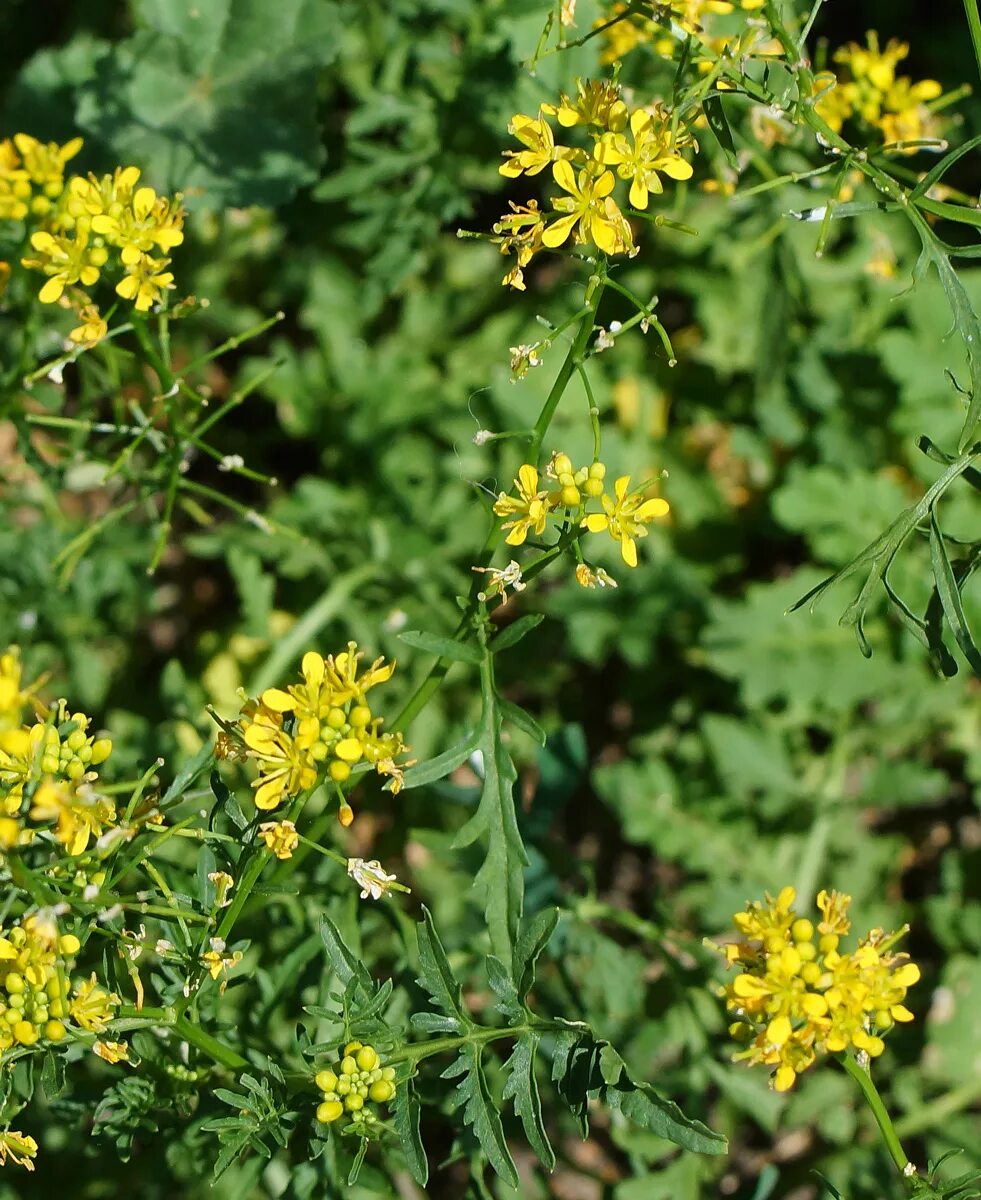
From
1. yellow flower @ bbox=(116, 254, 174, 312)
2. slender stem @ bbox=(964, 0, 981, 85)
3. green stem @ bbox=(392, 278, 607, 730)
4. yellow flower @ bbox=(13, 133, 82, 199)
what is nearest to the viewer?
green stem @ bbox=(392, 278, 607, 730)

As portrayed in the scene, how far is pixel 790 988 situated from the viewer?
241cm

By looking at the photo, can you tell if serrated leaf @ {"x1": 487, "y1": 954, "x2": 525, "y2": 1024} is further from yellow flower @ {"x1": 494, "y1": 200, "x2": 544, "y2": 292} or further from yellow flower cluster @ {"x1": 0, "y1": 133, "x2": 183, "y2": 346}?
yellow flower cluster @ {"x1": 0, "y1": 133, "x2": 183, "y2": 346}

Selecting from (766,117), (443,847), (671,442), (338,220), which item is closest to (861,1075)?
(443,847)

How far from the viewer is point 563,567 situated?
4.48 meters

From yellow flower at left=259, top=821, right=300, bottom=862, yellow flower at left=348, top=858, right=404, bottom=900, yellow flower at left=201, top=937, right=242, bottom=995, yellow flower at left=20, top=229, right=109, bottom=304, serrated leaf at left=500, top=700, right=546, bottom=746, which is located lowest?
yellow flower at left=201, top=937, right=242, bottom=995

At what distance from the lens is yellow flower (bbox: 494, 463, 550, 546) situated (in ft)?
7.29

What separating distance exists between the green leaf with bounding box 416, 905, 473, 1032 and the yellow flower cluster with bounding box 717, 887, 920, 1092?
563 mm

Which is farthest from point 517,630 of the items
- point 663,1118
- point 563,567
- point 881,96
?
point 563,567

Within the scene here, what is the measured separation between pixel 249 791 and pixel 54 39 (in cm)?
331

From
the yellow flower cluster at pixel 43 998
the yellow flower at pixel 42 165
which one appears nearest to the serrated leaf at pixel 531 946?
the yellow flower cluster at pixel 43 998

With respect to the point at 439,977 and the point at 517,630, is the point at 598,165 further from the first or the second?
the point at 439,977

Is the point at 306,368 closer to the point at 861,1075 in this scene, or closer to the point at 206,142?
the point at 206,142

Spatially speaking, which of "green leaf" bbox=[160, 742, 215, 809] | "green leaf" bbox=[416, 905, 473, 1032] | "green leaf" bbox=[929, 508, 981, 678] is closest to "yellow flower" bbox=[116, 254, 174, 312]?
"green leaf" bbox=[160, 742, 215, 809]

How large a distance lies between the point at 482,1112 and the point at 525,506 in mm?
1147
